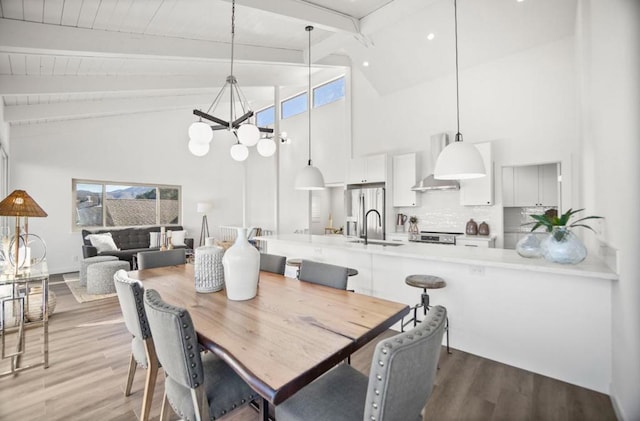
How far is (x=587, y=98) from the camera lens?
2764mm

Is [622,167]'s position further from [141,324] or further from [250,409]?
[141,324]

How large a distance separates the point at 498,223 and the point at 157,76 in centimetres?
582

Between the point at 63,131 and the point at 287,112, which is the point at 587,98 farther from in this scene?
the point at 63,131

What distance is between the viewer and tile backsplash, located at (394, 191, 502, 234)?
4652 mm

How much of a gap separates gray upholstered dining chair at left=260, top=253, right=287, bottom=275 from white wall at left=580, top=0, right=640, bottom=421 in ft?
7.41

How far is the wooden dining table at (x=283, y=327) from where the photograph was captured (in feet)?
3.38

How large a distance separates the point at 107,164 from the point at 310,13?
229 inches

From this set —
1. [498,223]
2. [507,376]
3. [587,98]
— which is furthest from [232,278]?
[498,223]

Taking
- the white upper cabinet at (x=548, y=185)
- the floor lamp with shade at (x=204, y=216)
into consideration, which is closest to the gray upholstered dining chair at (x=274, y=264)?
the white upper cabinet at (x=548, y=185)

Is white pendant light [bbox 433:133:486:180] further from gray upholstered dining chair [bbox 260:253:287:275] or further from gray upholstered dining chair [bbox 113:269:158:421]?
gray upholstered dining chair [bbox 113:269:158:421]

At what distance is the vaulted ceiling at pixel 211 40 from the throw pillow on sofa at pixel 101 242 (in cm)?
226

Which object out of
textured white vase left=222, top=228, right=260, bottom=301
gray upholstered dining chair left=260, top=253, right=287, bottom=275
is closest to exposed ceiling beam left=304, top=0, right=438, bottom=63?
gray upholstered dining chair left=260, top=253, right=287, bottom=275

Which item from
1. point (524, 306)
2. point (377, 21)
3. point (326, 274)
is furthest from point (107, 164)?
point (524, 306)

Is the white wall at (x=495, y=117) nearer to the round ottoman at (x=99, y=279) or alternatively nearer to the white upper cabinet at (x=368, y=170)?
the white upper cabinet at (x=368, y=170)
